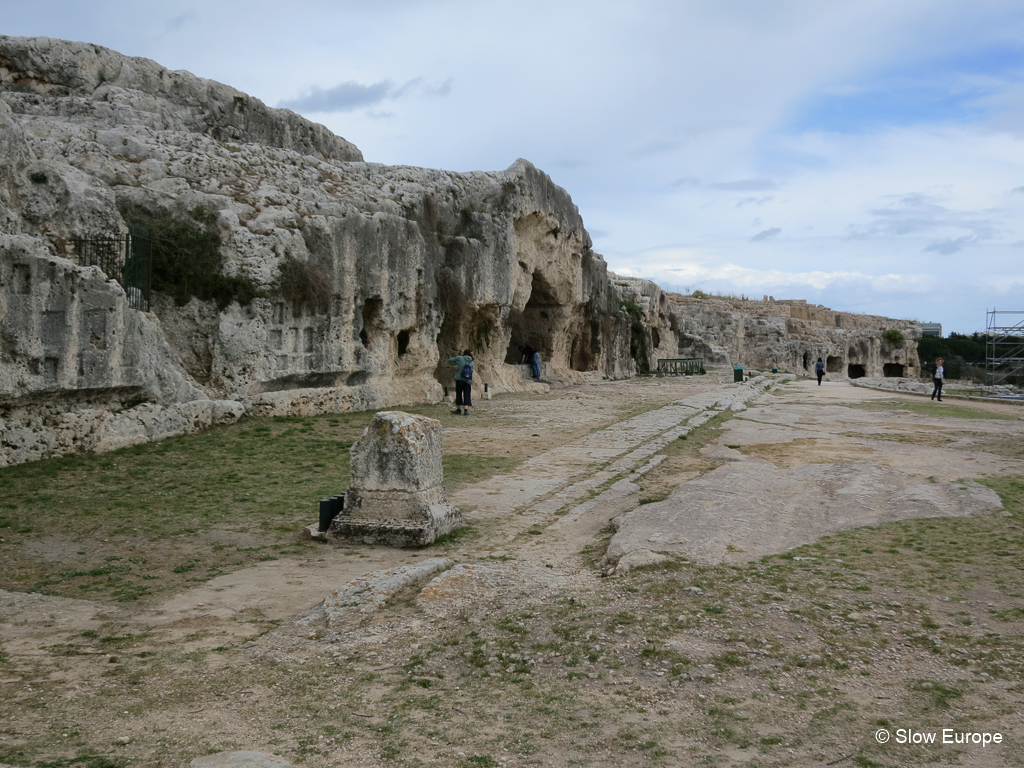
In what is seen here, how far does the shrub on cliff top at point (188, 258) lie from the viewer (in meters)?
12.1

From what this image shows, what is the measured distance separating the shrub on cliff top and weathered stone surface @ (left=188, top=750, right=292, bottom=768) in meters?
10.4

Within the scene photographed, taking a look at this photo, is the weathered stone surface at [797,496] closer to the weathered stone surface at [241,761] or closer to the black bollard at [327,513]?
the black bollard at [327,513]

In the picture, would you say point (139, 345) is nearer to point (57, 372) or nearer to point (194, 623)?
point (57, 372)

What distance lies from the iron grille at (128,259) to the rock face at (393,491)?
17.0 ft

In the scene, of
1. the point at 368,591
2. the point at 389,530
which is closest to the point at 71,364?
the point at 389,530

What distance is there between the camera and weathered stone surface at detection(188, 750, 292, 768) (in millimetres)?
2941

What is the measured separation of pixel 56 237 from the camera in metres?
10.1

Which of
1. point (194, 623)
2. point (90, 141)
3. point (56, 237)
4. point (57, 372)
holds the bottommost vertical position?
point (194, 623)

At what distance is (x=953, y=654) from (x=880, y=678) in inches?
19.5

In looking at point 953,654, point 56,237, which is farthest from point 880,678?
point 56,237

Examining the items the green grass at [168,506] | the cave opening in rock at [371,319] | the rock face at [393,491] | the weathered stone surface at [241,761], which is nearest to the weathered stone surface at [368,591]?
the rock face at [393,491]

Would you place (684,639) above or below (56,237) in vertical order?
below

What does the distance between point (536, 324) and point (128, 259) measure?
58.7ft

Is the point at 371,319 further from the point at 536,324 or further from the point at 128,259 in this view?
the point at 536,324
